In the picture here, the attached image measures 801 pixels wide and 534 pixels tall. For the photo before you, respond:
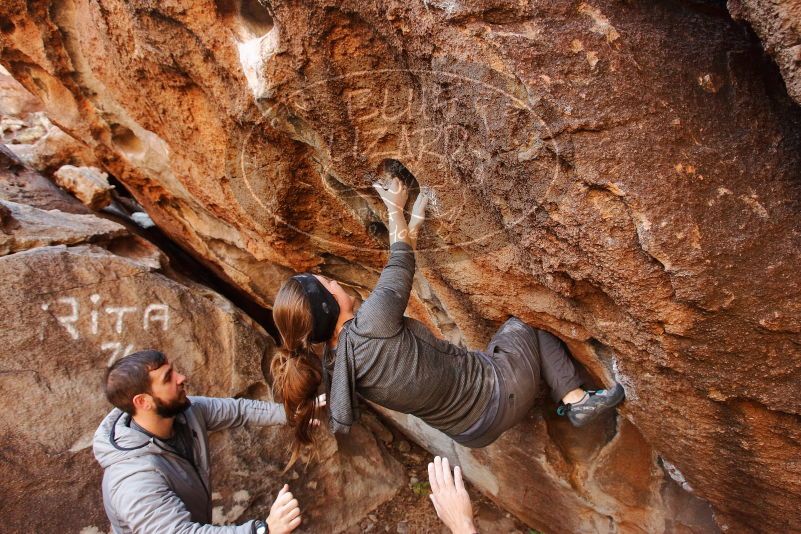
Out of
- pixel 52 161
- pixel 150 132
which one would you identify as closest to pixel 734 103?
pixel 150 132

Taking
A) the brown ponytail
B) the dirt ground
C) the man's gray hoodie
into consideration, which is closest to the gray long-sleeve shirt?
the brown ponytail

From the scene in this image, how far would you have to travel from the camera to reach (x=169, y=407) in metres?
2.35

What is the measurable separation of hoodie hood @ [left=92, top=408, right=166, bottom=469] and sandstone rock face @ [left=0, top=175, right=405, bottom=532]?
879 millimetres

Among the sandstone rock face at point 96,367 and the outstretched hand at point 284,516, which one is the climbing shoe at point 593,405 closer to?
the outstretched hand at point 284,516

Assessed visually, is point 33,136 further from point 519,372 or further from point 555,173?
point 555,173

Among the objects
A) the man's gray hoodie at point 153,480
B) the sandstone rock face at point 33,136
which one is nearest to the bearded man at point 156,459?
the man's gray hoodie at point 153,480

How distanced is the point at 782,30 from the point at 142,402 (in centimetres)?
259

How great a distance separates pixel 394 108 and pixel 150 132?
77.6 inches

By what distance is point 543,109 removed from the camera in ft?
5.30

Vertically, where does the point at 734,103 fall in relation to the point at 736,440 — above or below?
above

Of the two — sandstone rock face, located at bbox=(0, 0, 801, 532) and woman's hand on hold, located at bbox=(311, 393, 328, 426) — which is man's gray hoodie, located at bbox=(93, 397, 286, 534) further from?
sandstone rock face, located at bbox=(0, 0, 801, 532)

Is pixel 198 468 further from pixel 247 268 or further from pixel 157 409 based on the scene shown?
pixel 247 268

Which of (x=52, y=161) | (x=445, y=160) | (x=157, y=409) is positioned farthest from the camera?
(x=52, y=161)

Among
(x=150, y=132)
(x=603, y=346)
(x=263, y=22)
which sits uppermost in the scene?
(x=263, y=22)
